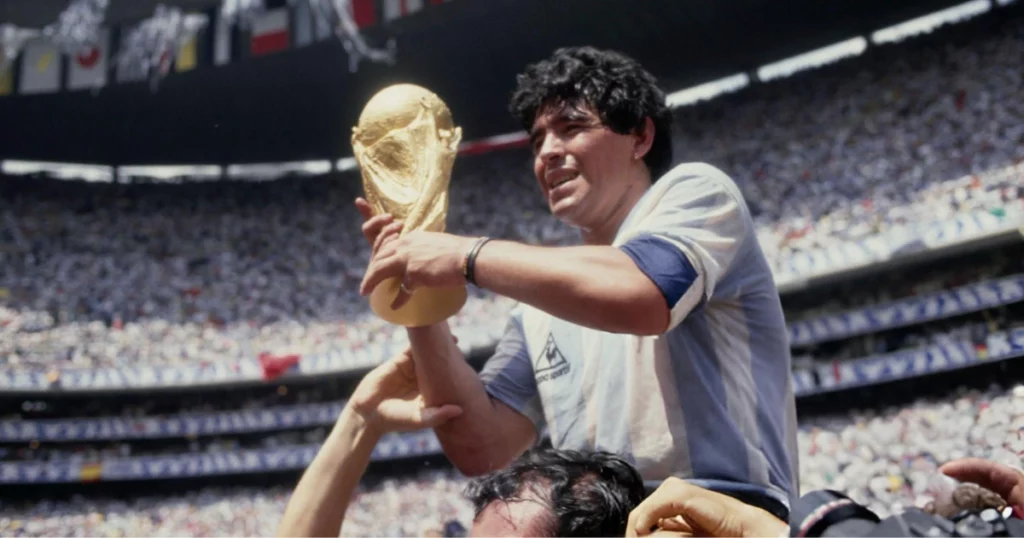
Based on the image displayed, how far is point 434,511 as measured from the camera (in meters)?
12.0

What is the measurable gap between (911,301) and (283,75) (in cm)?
1082

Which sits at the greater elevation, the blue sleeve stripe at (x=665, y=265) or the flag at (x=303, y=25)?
the flag at (x=303, y=25)

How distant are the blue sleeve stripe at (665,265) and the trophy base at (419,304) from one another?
0.52 meters

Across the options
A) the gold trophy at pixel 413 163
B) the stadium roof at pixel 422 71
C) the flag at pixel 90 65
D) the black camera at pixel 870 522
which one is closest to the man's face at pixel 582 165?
the gold trophy at pixel 413 163

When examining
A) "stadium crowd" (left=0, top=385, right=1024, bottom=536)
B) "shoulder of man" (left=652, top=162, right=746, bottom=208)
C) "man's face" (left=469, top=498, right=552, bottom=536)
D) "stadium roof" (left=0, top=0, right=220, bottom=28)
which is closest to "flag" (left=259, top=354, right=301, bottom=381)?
"stadium crowd" (left=0, top=385, right=1024, bottom=536)

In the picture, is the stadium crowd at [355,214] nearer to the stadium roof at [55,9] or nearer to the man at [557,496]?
the stadium roof at [55,9]

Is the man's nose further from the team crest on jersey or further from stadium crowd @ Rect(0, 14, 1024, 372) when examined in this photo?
stadium crowd @ Rect(0, 14, 1024, 372)

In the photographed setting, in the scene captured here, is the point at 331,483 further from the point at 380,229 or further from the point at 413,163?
the point at 413,163

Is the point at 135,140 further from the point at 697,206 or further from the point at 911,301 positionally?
the point at 697,206

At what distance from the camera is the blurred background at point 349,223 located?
1074 centimetres

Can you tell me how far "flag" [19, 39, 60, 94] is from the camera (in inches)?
571

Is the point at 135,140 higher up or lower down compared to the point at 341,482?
higher up

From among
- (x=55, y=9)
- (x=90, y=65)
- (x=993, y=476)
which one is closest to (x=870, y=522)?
(x=993, y=476)

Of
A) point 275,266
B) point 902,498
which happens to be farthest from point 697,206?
point 275,266
